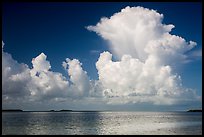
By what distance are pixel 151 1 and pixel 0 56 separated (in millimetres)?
2255

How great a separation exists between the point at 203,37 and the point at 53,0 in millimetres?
2108

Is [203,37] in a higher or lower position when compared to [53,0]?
lower

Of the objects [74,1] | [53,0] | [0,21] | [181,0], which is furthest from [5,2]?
[181,0]

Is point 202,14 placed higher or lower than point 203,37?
higher

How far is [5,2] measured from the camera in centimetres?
411

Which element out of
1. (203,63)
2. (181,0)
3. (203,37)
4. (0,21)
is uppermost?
(181,0)

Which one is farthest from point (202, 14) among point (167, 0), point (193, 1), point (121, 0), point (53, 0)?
point (53, 0)

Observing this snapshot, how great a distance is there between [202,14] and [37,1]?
2.34 meters

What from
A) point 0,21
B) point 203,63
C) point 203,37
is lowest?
point 203,63

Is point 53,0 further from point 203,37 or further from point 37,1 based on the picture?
point 203,37

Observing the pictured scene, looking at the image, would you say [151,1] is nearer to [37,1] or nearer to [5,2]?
[37,1]

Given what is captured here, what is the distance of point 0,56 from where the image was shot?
4207 millimetres

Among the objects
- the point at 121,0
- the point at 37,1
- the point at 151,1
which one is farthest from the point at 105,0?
the point at 37,1

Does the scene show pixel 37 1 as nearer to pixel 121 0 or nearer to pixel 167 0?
pixel 121 0
